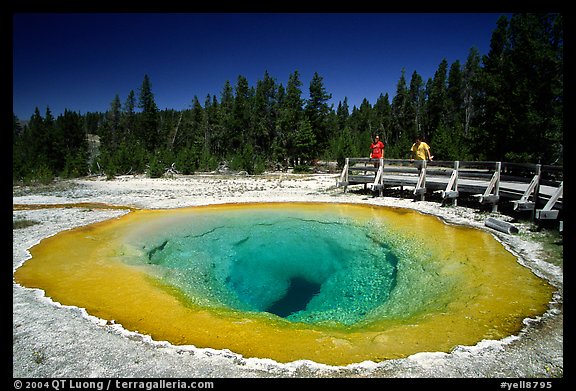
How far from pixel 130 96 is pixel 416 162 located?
60.6 m

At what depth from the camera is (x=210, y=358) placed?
4250 millimetres

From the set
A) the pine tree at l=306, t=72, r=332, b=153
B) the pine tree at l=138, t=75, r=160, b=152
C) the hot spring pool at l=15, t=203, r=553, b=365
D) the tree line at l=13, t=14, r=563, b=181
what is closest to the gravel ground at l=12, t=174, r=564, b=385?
the hot spring pool at l=15, t=203, r=553, b=365

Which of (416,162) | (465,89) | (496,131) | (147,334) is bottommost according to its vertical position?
(147,334)

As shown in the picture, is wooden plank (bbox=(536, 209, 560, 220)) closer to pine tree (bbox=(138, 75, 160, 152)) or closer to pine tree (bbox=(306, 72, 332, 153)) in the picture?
pine tree (bbox=(306, 72, 332, 153))

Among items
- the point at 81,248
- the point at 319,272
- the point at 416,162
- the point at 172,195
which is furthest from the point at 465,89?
the point at 81,248

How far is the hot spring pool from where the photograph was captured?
4.95 meters

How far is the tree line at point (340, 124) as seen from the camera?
19.6 metres

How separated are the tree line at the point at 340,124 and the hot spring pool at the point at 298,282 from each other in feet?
44.1

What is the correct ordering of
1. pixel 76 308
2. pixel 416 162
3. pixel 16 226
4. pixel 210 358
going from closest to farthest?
pixel 210 358 → pixel 76 308 → pixel 16 226 → pixel 416 162

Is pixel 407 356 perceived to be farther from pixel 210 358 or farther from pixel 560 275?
pixel 560 275

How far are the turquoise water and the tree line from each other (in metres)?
15.9

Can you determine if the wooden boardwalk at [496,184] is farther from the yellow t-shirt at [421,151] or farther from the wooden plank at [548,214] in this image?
the yellow t-shirt at [421,151]

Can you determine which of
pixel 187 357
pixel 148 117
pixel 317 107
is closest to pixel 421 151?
pixel 187 357

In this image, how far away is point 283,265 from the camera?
32.0 feet
